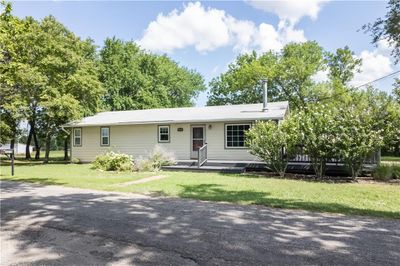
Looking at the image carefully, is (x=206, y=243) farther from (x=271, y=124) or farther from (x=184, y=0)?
(x=184, y=0)

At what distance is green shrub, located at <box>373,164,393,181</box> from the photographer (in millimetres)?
12398

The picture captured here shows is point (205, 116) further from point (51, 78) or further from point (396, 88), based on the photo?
point (396, 88)

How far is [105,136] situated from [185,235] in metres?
16.8

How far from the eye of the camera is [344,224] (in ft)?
18.4

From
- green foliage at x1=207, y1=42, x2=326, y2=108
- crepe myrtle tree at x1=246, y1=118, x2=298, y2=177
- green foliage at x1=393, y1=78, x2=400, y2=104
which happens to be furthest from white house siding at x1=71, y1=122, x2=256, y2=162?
green foliage at x1=393, y1=78, x2=400, y2=104

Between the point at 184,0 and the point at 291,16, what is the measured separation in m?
7.46

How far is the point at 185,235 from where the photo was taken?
4801 millimetres

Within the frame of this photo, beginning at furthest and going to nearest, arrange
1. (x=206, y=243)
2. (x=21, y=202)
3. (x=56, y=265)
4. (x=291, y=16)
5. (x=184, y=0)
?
(x=291, y=16) → (x=184, y=0) → (x=21, y=202) → (x=206, y=243) → (x=56, y=265)

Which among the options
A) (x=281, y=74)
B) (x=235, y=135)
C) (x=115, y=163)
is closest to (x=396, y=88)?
(x=281, y=74)

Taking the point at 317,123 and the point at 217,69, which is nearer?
the point at 317,123

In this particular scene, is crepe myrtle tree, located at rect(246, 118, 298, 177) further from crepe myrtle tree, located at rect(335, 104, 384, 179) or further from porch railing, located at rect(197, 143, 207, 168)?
porch railing, located at rect(197, 143, 207, 168)

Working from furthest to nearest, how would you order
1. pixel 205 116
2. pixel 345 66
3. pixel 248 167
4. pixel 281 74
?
pixel 345 66, pixel 281 74, pixel 205 116, pixel 248 167

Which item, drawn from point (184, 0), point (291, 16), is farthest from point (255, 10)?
point (184, 0)

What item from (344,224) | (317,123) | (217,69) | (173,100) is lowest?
(344,224)
